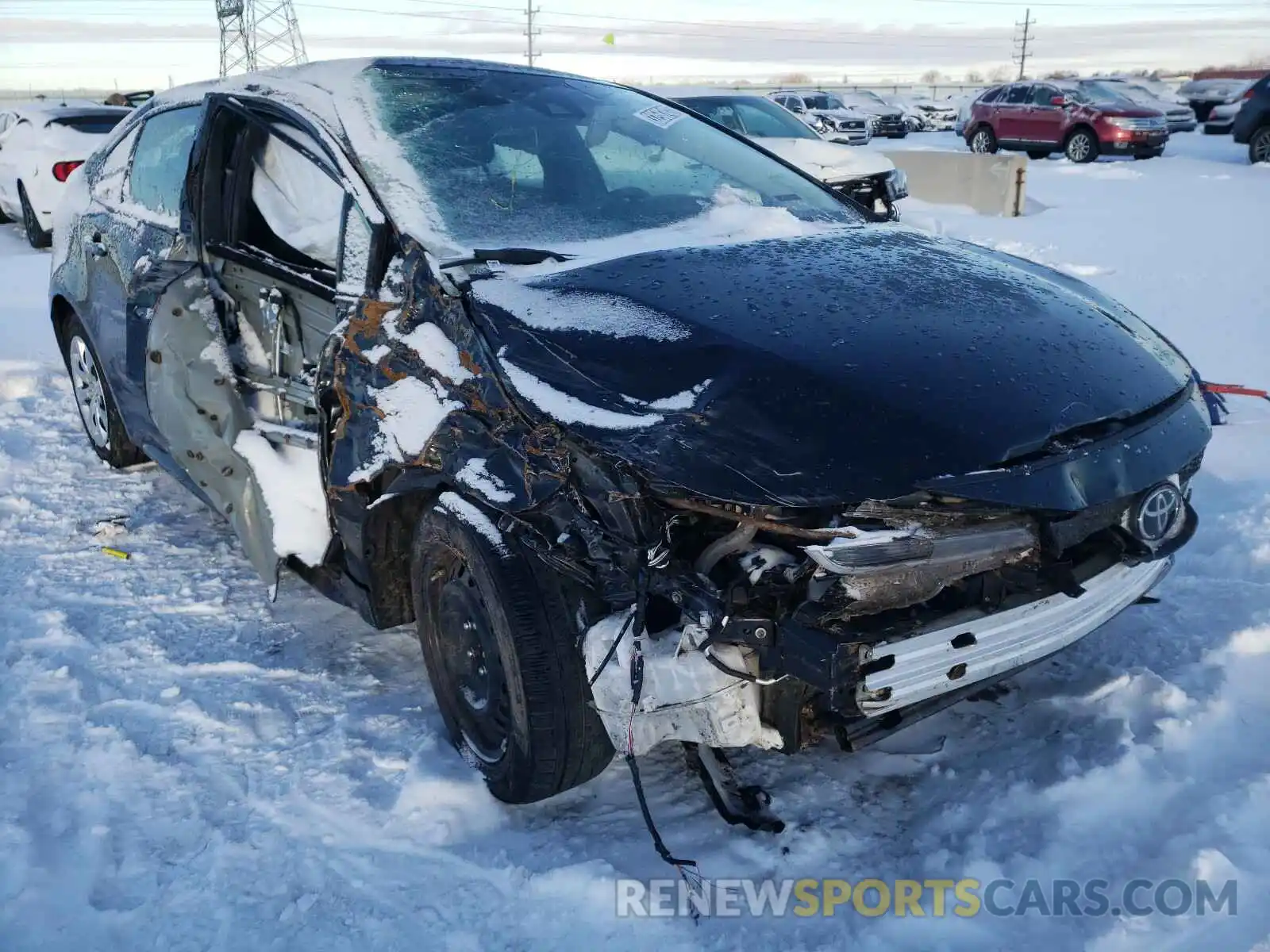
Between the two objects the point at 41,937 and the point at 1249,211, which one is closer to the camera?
the point at 41,937

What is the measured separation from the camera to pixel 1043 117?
19625mm

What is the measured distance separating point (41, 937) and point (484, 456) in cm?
145

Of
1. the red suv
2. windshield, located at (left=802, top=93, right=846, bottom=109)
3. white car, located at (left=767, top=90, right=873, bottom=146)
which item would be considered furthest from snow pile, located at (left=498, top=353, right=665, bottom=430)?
windshield, located at (left=802, top=93, right=846, bottom=109)

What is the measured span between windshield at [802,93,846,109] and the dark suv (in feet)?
37.5

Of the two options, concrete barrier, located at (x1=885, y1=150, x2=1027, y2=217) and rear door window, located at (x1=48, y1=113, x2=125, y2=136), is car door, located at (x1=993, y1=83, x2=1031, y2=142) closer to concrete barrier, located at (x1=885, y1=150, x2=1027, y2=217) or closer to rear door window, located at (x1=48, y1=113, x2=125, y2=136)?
concrete barrier, located at (x1=885, y1=150, x2=1027, y2=217)

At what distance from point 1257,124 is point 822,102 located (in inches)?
486

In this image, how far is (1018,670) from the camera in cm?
238

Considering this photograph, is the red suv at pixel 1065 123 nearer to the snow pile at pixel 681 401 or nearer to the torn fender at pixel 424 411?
the torn fender at pixel 424 411

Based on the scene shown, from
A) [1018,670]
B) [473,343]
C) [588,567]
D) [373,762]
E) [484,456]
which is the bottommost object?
[373,762]

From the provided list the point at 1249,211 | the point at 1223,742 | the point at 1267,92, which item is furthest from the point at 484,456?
the point at 1267,92

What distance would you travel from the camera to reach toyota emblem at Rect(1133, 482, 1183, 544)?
2.34 meters

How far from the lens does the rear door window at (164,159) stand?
384cm

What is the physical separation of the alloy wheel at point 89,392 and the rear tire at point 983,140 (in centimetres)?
1957

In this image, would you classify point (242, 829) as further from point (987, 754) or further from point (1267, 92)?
point (1267, 92)
